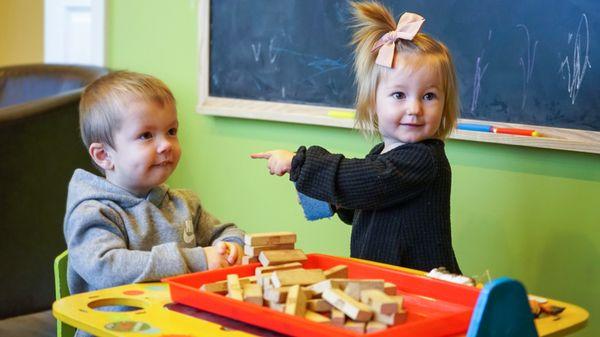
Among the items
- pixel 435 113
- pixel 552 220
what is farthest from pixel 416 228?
pixel 552 220

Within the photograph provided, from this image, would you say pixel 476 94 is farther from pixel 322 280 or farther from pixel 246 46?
pixel 322 280

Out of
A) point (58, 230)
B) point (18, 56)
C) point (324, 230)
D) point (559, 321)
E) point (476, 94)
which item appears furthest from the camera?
point (18, 56)

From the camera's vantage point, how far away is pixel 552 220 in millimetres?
1905

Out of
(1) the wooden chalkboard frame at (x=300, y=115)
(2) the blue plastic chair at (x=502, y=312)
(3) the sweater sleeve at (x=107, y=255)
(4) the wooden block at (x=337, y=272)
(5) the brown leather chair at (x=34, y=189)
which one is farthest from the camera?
(5) the brown leather chair at (x=34, y=189)

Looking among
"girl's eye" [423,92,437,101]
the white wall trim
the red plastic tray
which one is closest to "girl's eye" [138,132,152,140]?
the red plastic tray

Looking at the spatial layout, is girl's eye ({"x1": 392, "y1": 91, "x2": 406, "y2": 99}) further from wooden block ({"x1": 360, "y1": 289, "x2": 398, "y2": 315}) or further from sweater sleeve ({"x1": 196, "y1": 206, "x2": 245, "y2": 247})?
wooden block ({"x1": 360, "y1": 289, "x2": 398, "y2": 315})

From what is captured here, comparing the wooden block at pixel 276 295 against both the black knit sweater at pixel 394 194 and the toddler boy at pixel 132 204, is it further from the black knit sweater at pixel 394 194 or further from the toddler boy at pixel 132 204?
the black knit sweater at pixel 394 194

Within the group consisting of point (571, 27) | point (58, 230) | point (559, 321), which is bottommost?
point (58, 230)

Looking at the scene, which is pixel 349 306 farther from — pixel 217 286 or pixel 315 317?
pixel 217 286

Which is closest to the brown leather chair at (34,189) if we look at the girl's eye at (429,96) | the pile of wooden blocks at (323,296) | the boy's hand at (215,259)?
the boy's hand at (215,259)

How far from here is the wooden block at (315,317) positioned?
106 cm

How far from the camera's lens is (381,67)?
1.67m

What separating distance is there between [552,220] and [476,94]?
327 millimetres

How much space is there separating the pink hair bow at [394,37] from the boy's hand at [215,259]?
0.46 meters
